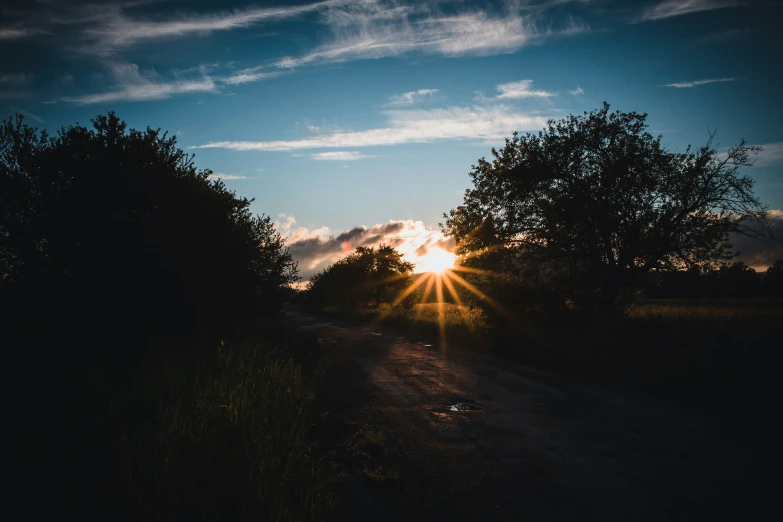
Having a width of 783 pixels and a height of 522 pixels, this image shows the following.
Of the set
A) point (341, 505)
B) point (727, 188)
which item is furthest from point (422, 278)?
point (341, 505)

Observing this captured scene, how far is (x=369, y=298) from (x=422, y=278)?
54.5 feet

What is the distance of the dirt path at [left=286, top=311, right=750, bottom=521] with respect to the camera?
16.2 ft

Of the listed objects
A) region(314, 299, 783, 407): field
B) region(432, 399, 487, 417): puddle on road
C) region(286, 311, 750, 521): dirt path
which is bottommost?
region(432, 399, 487, 417): puddle on road

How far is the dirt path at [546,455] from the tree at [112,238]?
4939 mm

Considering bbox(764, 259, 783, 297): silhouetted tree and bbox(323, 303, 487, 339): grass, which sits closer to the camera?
bbox(323, 303, 487, 339): grass

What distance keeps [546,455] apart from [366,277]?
58.7 metres

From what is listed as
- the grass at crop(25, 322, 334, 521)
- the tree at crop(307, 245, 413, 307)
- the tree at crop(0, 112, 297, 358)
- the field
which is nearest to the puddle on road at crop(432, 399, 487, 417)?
the grass at crop(25, 322, 334, 521)

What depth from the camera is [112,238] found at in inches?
374

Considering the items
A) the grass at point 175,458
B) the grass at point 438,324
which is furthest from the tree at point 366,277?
the grass at point 175,458

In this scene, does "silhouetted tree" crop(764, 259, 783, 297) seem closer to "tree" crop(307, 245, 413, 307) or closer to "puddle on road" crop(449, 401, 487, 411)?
"tree" crop(307, 245, 413, 307)

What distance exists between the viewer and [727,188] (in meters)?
19.0

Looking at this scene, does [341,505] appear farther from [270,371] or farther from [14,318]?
[14,318]

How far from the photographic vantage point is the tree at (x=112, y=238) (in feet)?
29.7

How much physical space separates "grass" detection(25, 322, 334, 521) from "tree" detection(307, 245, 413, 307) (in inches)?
2054
